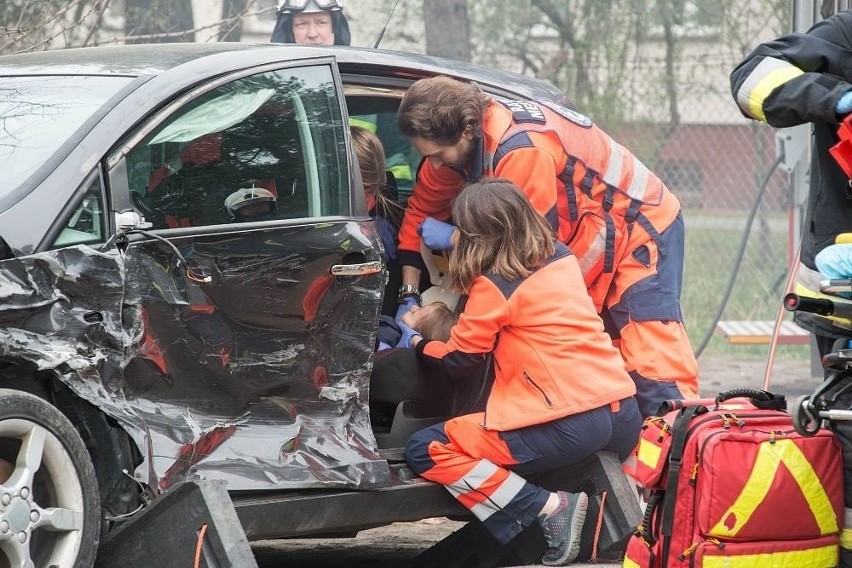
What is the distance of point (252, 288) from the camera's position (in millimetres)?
3738

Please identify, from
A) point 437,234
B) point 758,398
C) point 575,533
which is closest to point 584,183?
point 437,234

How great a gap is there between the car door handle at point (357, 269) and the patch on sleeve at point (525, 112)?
3.16ft

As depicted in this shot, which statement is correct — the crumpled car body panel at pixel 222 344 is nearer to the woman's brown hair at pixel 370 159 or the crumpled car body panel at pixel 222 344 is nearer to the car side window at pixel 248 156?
the car side window at pixel 248 156

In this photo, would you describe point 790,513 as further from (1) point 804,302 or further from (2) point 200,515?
(2) point 200,515

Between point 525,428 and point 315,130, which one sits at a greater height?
point 315,130

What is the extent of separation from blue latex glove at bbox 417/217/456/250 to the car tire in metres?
1.80

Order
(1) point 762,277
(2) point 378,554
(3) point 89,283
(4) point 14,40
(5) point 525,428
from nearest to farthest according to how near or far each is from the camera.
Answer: (3) point 89,283 < (5) point 525,428 < (2) point 378,554 < (4) point 14,40 < (1) point 762,277

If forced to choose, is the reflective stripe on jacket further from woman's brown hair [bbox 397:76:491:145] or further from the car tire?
the car tire

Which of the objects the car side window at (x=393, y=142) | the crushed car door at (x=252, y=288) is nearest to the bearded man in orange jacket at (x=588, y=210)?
the car side window at (x=393, y=142)

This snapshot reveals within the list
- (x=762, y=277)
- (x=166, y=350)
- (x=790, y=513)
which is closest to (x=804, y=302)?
(x=790, y=513)

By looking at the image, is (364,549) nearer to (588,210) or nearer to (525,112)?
(588,210)

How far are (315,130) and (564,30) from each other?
21.1ft

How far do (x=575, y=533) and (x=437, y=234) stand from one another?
116 cm

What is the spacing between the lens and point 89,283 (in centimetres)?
331
